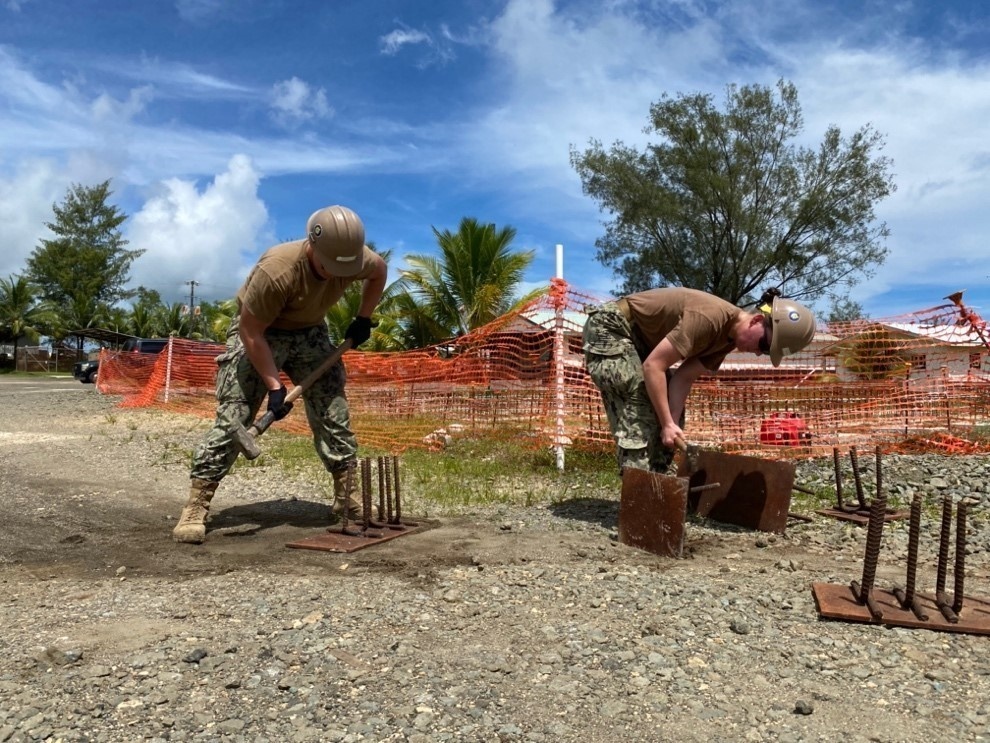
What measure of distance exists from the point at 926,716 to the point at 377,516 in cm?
299

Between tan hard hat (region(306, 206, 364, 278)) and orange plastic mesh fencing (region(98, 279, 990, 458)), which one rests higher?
tan hard hat (region(306, 206, 364, 278))

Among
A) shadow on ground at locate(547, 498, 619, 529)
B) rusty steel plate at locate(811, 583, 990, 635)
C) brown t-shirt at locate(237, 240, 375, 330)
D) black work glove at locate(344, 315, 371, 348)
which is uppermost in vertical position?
brown t-shirt at locate(237, 240, 375, 330)

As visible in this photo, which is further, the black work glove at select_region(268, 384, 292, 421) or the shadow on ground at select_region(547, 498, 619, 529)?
the shadow on ground at select_region(547, 498, 619, 529)

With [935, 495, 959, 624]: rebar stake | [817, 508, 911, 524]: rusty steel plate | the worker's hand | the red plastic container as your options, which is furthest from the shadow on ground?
the red plastic container

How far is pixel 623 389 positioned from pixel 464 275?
16825 millimetres

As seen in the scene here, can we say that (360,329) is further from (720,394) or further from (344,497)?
(720,394)

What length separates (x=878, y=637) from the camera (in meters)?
2.68

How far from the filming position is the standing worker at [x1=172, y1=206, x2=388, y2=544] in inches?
154

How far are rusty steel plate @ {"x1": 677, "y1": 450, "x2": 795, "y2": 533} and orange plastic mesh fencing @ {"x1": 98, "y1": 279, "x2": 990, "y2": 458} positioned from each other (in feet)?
6.95

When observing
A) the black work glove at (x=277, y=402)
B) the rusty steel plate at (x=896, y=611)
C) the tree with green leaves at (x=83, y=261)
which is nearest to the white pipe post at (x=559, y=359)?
the black work glove at (x=277, y=402)

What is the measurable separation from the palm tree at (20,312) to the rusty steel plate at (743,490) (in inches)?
1845

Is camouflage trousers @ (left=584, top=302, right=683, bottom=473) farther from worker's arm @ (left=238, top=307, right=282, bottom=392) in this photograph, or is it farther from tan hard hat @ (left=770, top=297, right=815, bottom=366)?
worker's arm @ (left=238, top=307, right=282, bottom=392)

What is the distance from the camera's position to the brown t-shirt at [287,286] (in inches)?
155

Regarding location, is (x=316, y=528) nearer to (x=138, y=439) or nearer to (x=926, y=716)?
(x=926, y=716)
